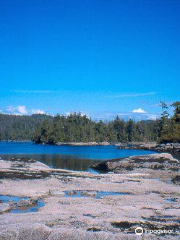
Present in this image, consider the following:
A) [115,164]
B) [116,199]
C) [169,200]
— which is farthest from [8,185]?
[115,164]

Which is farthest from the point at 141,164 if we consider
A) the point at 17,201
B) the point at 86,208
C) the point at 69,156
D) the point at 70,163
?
the point at 69,156

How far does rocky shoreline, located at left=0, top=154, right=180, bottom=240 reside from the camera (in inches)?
565

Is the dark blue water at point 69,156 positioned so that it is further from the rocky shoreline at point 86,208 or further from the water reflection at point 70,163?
the rocky shoreline at point 86,208

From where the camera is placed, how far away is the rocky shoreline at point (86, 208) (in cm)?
1436

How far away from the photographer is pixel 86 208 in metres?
19.7

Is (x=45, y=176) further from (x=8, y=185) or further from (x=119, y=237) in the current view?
(x=119, y=237)

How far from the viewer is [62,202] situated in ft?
72.0

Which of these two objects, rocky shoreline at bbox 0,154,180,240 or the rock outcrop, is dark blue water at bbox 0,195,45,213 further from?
the rock outcrop

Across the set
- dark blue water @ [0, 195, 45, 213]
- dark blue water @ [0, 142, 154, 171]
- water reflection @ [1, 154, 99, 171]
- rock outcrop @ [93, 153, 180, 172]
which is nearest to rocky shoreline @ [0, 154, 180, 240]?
dark blue water @ [0, 195, 45, 213]

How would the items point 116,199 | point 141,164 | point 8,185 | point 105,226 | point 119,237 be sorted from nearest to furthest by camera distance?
point 119,237, point 105,226, point 116,199, point 8,185, point 141,164

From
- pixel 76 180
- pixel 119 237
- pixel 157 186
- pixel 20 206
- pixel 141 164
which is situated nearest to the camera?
pixel 119 237

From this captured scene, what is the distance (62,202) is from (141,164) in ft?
94.7

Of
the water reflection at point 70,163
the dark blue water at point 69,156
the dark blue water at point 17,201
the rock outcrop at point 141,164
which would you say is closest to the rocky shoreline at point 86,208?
the dark blue water at point 17,201

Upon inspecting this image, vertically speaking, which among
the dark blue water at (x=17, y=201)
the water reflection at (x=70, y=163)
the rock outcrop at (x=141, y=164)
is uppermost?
the rock outcrop at (x=141, y=164)
